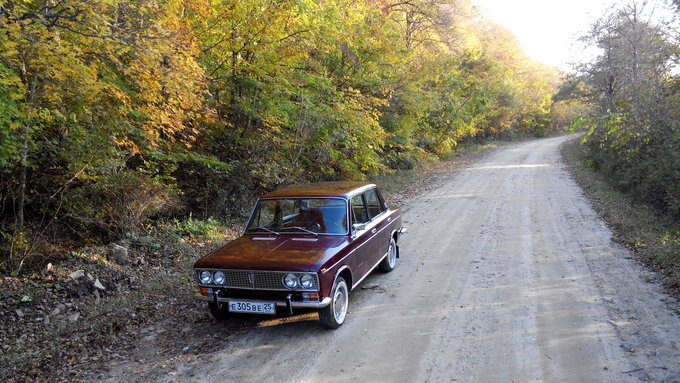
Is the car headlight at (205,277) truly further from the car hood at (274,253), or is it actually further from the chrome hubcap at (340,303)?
the chrome hubcap at (340,303)

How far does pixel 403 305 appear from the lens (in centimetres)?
614

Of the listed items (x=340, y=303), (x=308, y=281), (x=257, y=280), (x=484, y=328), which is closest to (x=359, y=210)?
(x=340, y=303)

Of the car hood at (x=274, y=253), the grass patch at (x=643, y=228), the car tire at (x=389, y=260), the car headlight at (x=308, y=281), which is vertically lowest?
the grass patch at (x=643, y=228)

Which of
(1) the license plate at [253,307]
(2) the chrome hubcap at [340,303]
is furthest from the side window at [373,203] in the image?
(1) the license plate at [253,307]

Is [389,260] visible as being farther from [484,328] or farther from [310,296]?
[310,296]

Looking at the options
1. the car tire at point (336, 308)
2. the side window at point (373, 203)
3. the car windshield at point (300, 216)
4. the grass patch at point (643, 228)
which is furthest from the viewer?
the grass patch at point (643, 228)

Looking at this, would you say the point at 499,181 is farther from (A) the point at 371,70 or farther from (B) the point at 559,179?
(A) the point at 371,70

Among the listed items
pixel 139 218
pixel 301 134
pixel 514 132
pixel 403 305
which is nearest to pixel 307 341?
pixel 403 305

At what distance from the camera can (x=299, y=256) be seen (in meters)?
5.32

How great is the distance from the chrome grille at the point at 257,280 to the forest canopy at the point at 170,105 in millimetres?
3458

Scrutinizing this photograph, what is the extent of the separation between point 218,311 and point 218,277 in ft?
1.75

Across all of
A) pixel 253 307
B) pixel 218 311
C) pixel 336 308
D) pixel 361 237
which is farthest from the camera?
pixel 361 237

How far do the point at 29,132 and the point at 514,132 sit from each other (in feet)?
170

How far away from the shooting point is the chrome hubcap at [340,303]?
5426 millimetres
